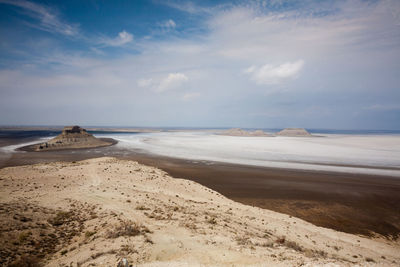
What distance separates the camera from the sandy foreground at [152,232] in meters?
6.38

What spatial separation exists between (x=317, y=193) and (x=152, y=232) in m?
16.0

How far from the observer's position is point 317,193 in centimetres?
1736

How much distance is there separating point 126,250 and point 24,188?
1175 cm

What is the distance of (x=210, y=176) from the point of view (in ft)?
74.7

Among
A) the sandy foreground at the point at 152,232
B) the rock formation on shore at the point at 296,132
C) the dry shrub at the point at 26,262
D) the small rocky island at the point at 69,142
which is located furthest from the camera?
the rock formation on shore at the point at 296,132

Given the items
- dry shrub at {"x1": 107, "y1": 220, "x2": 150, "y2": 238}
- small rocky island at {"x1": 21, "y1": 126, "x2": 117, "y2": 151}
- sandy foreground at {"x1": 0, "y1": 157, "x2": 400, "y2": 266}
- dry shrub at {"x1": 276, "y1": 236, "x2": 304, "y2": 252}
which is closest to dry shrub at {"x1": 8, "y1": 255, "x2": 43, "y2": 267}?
sandy foreground at {"x1": 0, "y1": 157, "x2": 400, "y2": 266}

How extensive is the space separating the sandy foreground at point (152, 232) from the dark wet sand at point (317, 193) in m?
1.85

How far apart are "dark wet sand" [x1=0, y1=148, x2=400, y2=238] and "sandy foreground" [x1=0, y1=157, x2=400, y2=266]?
1848 millimetres

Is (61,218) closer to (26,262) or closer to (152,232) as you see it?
(26,262)

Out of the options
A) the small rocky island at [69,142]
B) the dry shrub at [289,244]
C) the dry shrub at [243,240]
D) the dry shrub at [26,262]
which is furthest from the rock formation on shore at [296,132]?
the dry shrub at [26,262]

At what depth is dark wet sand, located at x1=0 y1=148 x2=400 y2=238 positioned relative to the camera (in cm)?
1260

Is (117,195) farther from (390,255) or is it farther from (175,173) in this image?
(390,255)

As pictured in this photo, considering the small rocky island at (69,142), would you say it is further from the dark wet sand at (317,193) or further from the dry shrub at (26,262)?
the dry shrub at (26,262)

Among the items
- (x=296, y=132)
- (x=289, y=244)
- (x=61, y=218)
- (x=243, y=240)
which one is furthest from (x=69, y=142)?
(x=296, y=132)
